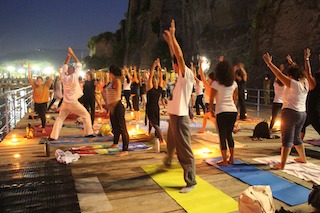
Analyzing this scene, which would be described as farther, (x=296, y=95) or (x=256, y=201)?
(x=296, y=95)

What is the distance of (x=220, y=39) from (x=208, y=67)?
2997 mm

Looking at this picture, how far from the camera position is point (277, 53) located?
20.2m

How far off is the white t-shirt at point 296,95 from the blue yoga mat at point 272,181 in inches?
50.8

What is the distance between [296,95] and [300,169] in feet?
4.52

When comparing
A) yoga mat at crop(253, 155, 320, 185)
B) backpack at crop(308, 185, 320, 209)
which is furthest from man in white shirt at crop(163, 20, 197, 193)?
yoga mat at crop(253, 155, 320, 185)

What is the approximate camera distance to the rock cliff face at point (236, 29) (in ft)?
61.0

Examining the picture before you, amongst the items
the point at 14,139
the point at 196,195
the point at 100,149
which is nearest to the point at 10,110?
the point at 14,139

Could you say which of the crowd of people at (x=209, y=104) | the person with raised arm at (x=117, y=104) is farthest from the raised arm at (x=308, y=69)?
the person with raised arm at (x=117, y=104)

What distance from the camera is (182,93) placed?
187 inches

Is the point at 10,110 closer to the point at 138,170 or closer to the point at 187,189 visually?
the point at 138,170

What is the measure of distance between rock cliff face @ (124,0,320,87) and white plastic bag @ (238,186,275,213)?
16004 mm

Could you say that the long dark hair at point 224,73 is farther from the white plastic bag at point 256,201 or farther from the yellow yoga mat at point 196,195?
the white plastic bag at point 256,201

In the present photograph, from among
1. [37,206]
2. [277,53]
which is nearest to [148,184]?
[37,206]

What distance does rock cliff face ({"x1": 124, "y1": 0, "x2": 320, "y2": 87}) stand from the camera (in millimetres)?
18578
